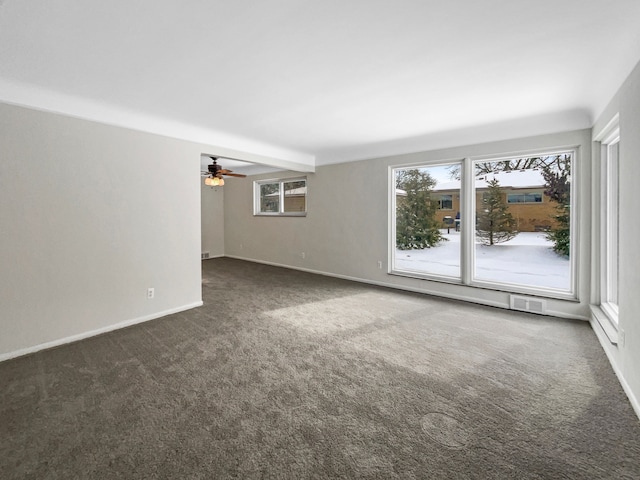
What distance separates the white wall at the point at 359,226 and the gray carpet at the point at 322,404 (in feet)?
3.60

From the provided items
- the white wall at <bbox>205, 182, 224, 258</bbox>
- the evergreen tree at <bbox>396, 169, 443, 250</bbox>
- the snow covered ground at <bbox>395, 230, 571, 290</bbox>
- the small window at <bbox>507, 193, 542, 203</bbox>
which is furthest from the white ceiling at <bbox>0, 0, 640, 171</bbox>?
the white wall at <bbox>205, 182, 224, 258</bbox>

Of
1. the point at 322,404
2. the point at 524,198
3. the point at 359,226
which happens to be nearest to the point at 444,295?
the point at 524,198

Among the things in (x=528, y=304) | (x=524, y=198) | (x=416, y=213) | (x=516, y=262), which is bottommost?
(x=528, y=304)

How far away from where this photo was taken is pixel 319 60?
89.7 inches

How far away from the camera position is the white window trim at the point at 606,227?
3031mm

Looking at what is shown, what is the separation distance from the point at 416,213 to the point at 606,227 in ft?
7.76

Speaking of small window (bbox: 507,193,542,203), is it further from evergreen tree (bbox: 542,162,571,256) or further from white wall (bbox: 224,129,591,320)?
white wall (bbox: 224,129,591,320)

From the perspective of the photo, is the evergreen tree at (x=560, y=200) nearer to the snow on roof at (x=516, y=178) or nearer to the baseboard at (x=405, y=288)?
the snow on roof at (x=516, y=178)

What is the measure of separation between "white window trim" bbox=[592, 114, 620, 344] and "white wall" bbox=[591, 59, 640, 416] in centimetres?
76

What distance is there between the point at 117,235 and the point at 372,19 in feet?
10.5

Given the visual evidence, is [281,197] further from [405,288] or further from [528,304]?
[528,304]

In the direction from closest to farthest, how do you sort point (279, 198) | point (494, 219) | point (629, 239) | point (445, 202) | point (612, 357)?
point (629, 239)
point (612, 357)
point (494, 219)
point (445, 202)
point (279, 198)

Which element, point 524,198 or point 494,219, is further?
point 494,219

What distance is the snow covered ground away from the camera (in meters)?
3.86
